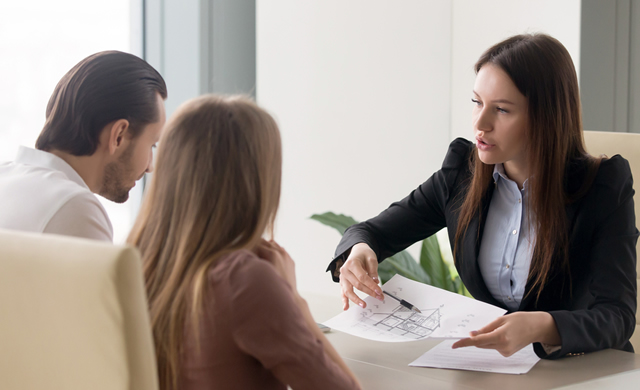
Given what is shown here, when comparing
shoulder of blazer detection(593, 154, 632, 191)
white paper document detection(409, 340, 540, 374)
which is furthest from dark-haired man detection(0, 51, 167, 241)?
shoulder of blazer detection(593, 154, 632, 191)

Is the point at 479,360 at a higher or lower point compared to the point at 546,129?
lower

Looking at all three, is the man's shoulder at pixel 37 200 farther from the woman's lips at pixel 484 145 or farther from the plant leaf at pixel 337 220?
the plant leaf at pixel 337 220

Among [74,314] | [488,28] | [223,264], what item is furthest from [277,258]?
[488,28]

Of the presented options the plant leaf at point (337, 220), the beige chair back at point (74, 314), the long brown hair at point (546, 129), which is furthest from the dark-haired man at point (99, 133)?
the plant leaf at point (337, 220)

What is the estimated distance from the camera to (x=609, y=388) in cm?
103

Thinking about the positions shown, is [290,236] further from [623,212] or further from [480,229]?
[623,212]

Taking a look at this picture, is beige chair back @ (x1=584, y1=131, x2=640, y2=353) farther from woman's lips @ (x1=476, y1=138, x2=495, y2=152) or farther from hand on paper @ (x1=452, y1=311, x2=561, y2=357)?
hand on paper @ (x1=452, y1=311, x2=561, y2=357)

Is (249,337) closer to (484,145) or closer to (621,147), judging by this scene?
(484,145)

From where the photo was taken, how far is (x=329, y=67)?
3279 millimetres

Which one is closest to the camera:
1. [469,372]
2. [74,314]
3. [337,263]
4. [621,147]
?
[74,314]

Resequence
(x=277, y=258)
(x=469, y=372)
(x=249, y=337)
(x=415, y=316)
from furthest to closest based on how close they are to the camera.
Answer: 1. (x=415, y=316)
2. (x=469, y=372)
3. (x=277, y=258)
4. (x=249, y=337)

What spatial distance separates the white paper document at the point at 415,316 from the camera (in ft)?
3.79

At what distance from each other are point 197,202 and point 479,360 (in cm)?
63

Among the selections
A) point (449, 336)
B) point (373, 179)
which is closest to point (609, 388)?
point (449, 336)
